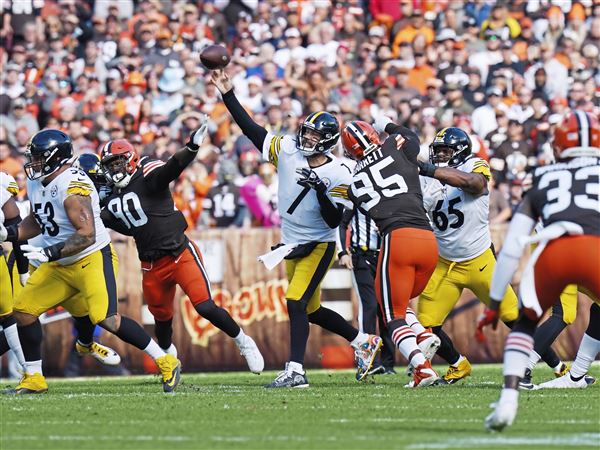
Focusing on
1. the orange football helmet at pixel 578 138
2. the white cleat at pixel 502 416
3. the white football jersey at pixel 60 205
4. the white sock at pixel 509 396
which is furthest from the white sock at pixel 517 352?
the white football jersey at pixel 60 205

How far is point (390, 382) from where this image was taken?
10086 mm

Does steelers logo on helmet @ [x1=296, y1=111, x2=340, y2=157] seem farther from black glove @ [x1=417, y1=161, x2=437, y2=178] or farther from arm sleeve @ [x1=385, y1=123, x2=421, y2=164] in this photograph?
black glove @ [x1=417, y1=161, x2=437, y2=178]

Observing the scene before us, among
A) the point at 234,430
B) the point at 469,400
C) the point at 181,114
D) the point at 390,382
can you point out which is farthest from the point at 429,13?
the point at 234,430

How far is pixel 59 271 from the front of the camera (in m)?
9.37

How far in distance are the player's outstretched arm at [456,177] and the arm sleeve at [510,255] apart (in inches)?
82.7

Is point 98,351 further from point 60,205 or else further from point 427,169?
point 427,169

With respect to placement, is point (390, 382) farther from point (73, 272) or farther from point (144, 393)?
point (73, 272)

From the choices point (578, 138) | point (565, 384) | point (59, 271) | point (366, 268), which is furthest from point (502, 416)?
point (366, 268)

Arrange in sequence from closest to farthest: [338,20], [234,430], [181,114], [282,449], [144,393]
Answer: [282,449], [234,430], [144,393], [181,114], [338,20]

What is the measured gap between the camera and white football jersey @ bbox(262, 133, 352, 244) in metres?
9.58

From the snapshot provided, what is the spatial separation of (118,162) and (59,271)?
97 centimetres

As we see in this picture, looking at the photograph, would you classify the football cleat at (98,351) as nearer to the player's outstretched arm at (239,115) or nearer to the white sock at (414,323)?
the player's outstretched arm at (239,115)

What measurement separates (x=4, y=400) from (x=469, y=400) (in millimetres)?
3092

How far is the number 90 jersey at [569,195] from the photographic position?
682 cm
